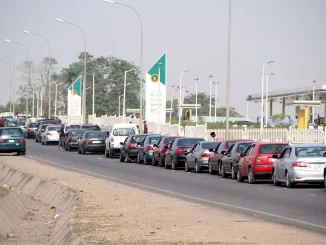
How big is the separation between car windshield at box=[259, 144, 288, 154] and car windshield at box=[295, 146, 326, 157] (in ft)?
8.87

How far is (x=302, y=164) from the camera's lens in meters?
28.2

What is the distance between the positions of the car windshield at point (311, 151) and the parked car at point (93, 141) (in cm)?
3134

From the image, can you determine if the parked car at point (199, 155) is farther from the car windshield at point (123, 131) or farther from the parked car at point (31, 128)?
the parked car at point (31, 128)

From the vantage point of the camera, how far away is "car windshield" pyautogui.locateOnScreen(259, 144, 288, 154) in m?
31.7

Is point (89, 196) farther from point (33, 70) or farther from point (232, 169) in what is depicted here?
point (33, 70)

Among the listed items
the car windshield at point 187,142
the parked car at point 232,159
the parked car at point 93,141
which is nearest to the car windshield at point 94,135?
the parked car at point 93,141

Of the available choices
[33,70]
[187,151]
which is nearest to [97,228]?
[187,151]

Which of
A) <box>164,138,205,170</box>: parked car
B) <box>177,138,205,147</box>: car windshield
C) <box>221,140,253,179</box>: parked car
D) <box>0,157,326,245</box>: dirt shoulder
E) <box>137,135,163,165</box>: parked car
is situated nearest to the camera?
<box>0,157,326,245</box>: dirt shoulder

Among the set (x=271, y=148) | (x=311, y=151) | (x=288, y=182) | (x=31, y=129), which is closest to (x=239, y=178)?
(x=271, y=148)

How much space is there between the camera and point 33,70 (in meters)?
160

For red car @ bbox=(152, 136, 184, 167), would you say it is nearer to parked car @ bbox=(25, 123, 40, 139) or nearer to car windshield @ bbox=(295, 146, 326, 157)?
car windshield @ bbox=(295, 146, 326, 157)

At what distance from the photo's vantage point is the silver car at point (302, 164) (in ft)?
92.6

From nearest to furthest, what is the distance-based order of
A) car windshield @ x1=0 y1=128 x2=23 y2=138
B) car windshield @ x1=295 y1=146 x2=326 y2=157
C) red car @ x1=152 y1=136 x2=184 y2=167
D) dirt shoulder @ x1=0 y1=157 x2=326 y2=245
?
dirt shoulder @ x1=0 y1=157 x2=326 y2=245 < car windshield @ x1=295 y1=146 x2=326 y2=157 < red car @ x1=152 y1=136 x2=184 y2=167 < car windshield @ x1=0 y1=128 x2=23 y2=138

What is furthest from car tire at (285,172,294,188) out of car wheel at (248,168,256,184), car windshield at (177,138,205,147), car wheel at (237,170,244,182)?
car windshield at (177,138,205,147)
